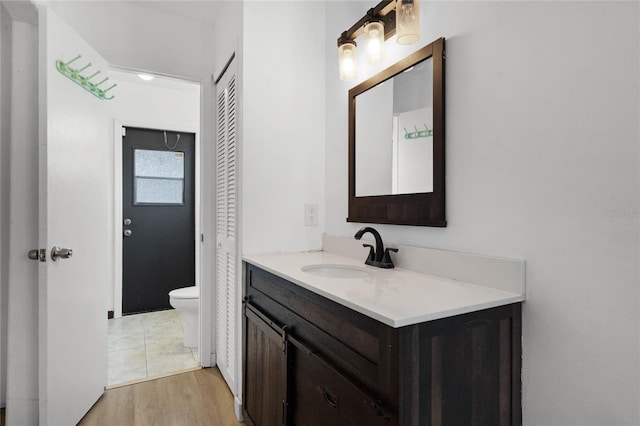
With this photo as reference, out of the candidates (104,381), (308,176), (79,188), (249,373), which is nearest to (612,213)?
(308,176)

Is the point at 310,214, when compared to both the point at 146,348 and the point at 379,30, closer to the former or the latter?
the point at 379,30

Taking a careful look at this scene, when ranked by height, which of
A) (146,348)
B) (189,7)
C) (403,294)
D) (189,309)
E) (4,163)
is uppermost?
(189,7)

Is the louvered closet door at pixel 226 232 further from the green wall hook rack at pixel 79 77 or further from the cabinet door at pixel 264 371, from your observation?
the green wall hook rack at pixel 79 77

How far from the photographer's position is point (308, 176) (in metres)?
1.95

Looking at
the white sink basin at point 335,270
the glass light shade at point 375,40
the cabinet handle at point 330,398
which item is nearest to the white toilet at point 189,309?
the white sink basin at point 335,270

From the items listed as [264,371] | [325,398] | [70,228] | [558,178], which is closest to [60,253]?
[70,228]

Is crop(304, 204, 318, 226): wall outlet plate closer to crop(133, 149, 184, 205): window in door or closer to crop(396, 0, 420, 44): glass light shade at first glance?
crop(396, 0, 420, 44): glass light shade

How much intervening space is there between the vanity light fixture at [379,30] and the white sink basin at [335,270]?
878mm

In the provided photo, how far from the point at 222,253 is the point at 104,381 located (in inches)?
39.4

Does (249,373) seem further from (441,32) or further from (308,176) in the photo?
(441,32)

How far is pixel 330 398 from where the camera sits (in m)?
1.00

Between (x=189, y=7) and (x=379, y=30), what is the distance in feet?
4.84

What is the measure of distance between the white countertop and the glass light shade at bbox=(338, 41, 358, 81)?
35.9 inches

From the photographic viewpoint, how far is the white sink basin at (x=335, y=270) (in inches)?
57.7
